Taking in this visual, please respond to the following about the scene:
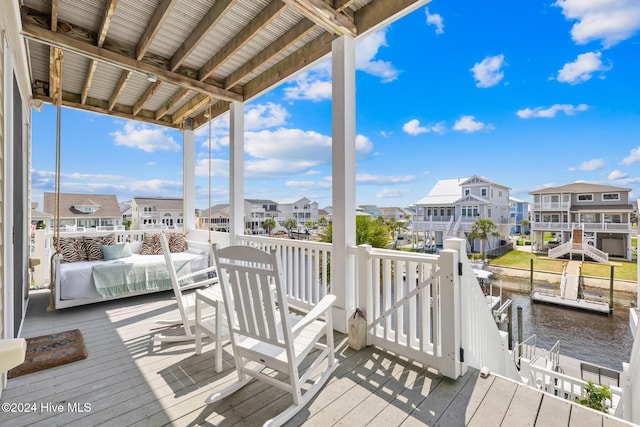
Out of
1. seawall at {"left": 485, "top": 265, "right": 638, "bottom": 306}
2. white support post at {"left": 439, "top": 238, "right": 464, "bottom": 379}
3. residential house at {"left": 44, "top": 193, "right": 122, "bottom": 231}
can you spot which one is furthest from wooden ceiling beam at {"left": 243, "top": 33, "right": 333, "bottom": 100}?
seawall at {"left": 485, "top": 265, "right": 638, "bottom": 306}

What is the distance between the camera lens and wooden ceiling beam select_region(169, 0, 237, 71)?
2723 mm

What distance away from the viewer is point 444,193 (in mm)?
6801

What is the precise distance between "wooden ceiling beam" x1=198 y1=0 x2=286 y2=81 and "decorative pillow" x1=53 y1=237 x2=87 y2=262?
10.1ft

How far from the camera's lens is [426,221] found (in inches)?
244

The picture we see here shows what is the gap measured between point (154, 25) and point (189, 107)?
2216mm

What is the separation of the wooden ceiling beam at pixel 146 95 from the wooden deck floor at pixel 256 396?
12.1 ft

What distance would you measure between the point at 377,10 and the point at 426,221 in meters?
4.49

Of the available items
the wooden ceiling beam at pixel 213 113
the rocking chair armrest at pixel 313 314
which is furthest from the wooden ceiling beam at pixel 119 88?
the rocking chair armrest at pixel 313 314

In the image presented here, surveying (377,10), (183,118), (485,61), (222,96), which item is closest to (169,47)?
(222,96)

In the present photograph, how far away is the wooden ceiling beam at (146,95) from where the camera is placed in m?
4.33

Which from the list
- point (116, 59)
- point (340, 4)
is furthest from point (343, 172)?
point (116, 59)

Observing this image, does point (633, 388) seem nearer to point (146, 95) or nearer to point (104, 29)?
point (104, 29)

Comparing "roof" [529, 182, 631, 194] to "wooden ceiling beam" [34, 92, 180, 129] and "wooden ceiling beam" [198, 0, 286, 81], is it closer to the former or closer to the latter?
"wooden ceiling beam" [198, 0, 286, 81]

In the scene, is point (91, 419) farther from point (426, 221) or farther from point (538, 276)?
point (538, 276)
